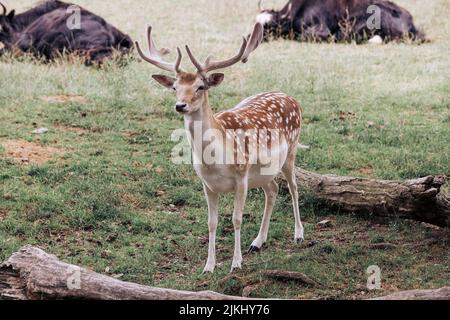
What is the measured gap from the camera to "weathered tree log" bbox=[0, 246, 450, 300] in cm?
512

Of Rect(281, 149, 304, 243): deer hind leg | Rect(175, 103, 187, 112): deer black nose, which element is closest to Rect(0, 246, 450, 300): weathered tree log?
Rect(175, 103, 187, 112): deer black nose

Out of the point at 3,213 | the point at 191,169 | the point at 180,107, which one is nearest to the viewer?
the point at 180,107

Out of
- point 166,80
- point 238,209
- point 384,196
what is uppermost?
point 166,80

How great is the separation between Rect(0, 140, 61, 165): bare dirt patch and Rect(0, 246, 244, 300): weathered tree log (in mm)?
3732

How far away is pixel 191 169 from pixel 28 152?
1873mm

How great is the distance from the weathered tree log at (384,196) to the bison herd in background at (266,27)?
258 inches

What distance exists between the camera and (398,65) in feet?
44.5

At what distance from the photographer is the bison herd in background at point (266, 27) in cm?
1443

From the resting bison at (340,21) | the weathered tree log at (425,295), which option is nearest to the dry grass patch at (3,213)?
the weathered tree log at (425,295)

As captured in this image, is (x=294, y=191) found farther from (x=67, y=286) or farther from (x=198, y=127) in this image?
(x=67, y=286)

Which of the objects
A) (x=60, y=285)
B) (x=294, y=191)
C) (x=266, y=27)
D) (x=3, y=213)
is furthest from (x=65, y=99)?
(x=60, y=285)

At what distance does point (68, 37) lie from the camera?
48.0ft

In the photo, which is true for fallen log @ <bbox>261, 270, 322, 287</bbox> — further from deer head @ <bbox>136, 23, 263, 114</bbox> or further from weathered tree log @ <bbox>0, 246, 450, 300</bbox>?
deer head @ <bbox>136, 23, 263, 114</bbox>
